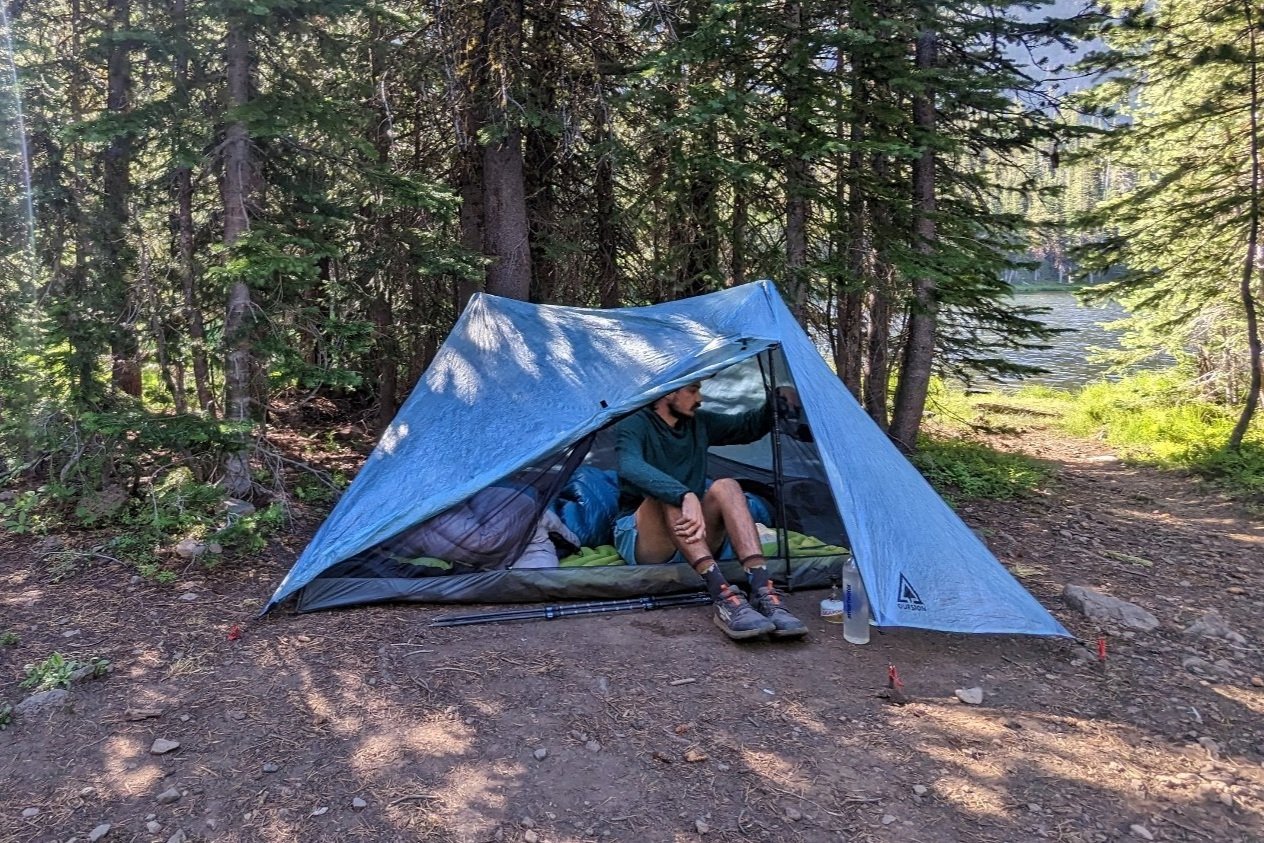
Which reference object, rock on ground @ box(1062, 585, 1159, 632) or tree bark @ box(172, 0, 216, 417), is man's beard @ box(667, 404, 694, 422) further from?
tree bark @ box(172, 0, 216, 417)

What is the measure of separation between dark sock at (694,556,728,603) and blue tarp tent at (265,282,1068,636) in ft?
1.19

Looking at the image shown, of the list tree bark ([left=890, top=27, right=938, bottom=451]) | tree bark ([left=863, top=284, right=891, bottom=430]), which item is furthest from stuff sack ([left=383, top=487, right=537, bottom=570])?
tree bark ([left=863, top=284, right=891, bottom=430])

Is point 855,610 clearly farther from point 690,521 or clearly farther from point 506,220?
point 506,220

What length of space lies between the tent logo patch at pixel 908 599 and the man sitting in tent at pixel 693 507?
1.46 ft

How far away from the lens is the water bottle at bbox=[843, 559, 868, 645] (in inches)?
143

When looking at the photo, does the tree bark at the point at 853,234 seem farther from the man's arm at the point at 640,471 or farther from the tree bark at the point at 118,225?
the tree bark at the point at 118,225

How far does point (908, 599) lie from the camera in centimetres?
346

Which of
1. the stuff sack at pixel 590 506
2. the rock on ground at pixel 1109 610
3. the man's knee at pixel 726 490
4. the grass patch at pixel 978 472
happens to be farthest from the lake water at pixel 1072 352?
the man's knee at pixel 726 490

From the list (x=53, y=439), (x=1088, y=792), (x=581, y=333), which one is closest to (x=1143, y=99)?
(x=581, y=333)

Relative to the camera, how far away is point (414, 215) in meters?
6.95

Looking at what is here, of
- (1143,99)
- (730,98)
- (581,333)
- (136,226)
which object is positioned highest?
(1143,99)

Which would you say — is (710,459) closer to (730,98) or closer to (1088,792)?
(730,98)

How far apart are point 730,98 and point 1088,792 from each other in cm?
463

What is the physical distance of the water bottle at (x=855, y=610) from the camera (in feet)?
11.9
